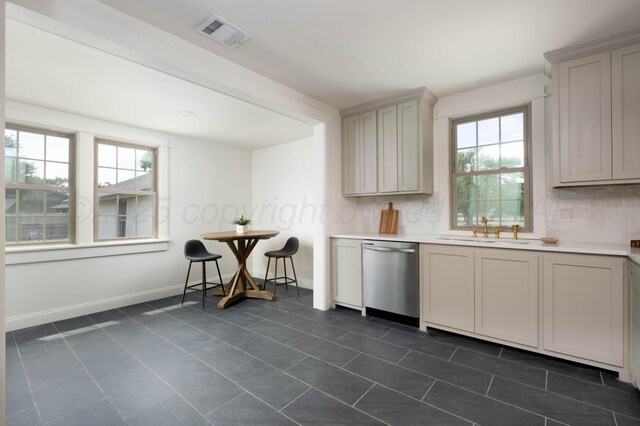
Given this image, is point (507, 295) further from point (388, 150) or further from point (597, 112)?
point (388, 150)

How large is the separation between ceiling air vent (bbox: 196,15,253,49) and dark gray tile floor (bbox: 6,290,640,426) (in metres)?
2.63

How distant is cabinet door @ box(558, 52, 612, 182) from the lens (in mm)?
2367

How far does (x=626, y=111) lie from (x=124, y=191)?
18.5 ft

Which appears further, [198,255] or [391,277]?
[198,255]

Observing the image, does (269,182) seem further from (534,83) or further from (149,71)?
(534,83)

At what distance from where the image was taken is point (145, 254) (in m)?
4.30

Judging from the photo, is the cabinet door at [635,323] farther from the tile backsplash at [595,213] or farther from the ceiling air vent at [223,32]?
the ceiling air vent at [223,32]

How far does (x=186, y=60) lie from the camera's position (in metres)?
2.33

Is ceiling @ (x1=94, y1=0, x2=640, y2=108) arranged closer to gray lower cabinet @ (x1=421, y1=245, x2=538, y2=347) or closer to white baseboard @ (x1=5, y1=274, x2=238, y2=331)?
gray lower cabinet @ (x1=421, y1=245, x2=538, y2=347)

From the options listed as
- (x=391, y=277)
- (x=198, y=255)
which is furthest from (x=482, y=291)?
(x=198, y=255)

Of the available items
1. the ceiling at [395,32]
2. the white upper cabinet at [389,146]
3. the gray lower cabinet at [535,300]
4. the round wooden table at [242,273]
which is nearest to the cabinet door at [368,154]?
the white upper cabinet at [389,146]

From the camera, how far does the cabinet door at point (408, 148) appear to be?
11.0ft

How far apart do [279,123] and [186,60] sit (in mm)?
1895

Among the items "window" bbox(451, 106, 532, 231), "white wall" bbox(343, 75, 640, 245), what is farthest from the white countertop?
"window" bbox(451, 106, 532, 231)
